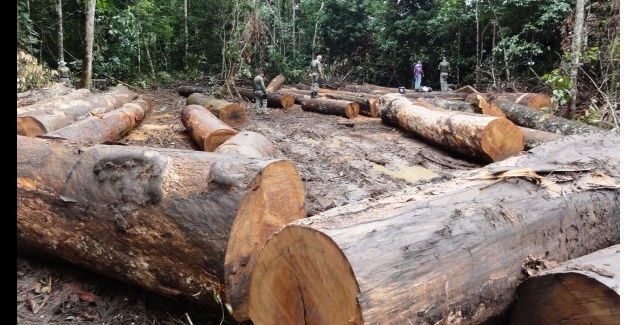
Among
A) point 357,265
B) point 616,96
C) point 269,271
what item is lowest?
point 269,271

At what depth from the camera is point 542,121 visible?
24.1 feet

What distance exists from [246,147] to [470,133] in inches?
126

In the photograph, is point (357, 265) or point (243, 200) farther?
point (243, 200)

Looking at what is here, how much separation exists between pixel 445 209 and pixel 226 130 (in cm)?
447

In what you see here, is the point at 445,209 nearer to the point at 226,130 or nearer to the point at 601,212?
the point at 601,212

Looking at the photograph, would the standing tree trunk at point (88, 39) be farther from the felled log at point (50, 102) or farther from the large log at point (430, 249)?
the large log at point (430, 249)

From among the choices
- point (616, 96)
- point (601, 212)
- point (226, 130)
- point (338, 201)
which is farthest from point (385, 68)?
point (601, 212)

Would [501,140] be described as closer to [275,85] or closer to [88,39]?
[88,39]

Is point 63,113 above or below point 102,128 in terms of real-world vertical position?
above

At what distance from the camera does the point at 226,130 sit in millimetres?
6277

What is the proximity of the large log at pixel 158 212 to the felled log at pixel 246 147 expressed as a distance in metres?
1.38

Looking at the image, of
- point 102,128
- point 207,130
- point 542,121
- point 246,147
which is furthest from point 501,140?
point 102,128

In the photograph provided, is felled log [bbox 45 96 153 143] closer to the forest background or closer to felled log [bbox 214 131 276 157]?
felled log [bbox 214 131 276 157]
